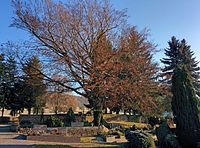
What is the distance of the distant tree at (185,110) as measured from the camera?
1170 cm

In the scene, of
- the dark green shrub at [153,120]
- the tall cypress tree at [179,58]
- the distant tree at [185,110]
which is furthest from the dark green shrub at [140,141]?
the tall cypress tree at [179,58]

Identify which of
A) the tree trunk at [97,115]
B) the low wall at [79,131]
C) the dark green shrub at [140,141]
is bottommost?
the low wall at [79,131]

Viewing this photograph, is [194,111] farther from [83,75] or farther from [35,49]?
[35,49]

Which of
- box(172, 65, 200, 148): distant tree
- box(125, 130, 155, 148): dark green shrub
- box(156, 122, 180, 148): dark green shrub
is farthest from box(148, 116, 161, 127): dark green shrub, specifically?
box(125, 130, 155, 148): dark green shrub

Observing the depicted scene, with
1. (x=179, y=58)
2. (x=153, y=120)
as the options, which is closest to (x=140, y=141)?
(x=153, y=120)

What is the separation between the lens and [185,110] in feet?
39.8

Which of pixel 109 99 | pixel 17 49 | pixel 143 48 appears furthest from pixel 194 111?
pixel 17 49

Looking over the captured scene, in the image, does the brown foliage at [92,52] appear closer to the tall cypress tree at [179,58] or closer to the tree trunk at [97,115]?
the tree trunk at [97,115]

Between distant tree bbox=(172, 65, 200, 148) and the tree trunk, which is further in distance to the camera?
the tree trunk

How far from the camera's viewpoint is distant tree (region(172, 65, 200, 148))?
38.4ft

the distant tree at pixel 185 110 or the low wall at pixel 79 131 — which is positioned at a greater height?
the distant tree at pixel 185 110

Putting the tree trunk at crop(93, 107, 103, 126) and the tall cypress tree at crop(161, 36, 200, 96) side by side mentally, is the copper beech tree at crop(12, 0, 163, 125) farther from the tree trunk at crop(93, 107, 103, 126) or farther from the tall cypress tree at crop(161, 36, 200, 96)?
the tall cypress tree at crop(161, 36, 200, 96)

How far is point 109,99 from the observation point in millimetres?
23797

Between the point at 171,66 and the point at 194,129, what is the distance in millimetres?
32181
